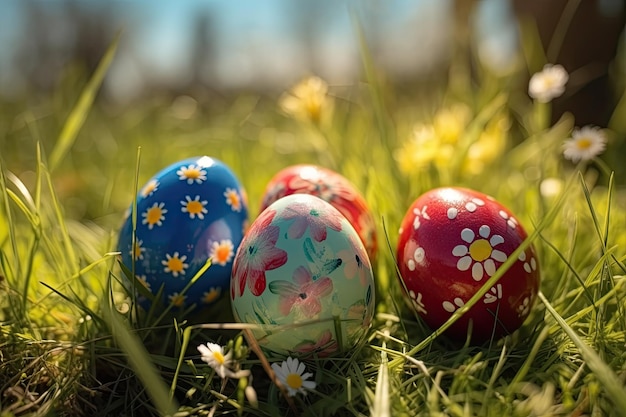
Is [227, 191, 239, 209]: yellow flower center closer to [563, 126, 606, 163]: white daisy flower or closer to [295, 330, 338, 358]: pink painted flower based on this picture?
[295, 330, 338, 358]: pink painted flower

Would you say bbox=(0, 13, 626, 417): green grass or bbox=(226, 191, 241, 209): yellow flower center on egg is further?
bbox=(226, 191, 241, 209): yellow flower center on egg

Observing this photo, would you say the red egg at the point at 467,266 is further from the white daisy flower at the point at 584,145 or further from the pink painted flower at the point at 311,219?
the white daisy flower at the point at 584,145

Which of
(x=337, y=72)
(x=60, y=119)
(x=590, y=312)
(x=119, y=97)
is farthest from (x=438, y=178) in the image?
(x=337, y=72)

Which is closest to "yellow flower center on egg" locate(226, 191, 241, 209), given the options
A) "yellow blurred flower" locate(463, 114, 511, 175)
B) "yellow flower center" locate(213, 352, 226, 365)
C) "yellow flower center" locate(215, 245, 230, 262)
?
"yellow flower center" locate(215, 245, 230, 262)

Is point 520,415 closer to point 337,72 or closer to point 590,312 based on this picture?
point 590,312

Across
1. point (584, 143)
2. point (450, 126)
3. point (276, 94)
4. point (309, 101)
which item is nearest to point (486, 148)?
point (450, 126)

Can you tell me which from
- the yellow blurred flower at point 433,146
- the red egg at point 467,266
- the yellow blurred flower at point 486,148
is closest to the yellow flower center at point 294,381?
the red egg at point 467,266
